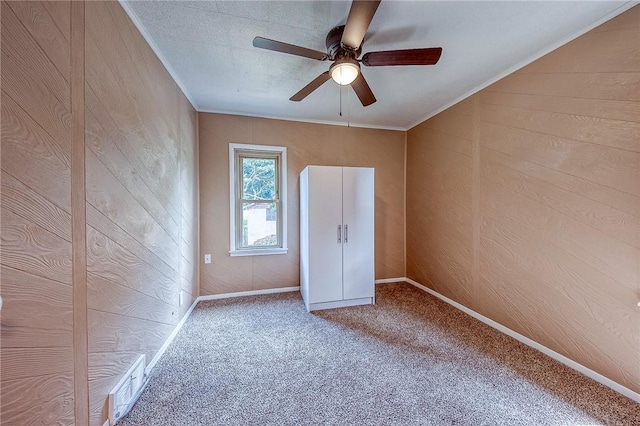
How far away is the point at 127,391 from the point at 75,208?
117 cm

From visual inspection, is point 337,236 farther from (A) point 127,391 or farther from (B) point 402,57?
(A) point 127,391

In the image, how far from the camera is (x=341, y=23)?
158 centimetres

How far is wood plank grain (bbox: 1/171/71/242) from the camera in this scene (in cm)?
75

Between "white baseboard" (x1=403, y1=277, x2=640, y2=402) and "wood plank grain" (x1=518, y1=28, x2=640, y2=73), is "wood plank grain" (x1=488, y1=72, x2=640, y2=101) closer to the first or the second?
"wood plank grain" (x1=518, y1=28, x2=640, y2=73)

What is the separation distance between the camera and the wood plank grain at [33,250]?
0.75m

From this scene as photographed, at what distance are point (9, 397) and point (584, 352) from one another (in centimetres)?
320

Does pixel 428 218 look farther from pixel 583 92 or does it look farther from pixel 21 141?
pixel 21 141

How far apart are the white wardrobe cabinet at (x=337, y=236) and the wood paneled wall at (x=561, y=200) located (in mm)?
1099

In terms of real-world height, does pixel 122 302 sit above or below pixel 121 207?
below

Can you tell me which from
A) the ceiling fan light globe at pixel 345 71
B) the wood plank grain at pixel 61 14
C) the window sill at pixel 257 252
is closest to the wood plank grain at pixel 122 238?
the wood plank grain at pixel 61 14

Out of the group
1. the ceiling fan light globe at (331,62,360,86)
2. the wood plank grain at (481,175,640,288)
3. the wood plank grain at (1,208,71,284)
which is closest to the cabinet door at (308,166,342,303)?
the ceiling fan light globe at (331,62,360,86)

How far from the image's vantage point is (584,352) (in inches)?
64.0

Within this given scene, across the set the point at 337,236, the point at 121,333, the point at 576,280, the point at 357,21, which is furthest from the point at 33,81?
the point at 576,280

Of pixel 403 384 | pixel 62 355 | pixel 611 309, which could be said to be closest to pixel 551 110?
pixel 611 309
